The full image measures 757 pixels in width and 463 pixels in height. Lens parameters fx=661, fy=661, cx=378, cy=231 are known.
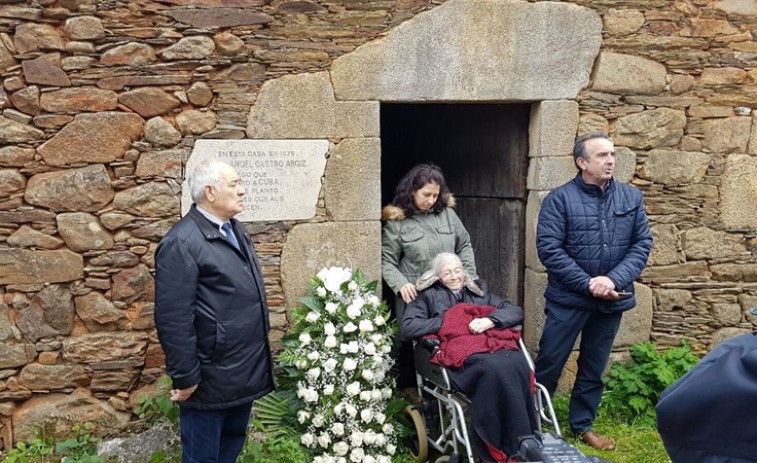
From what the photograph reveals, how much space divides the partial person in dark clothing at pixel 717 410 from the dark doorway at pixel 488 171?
339 cm

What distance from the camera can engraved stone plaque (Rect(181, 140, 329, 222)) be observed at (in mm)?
3996

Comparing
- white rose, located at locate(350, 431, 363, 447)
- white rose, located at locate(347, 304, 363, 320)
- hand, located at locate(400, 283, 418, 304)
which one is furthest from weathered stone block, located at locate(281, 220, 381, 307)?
white rose, located at locate(350, 431, 363, 447)

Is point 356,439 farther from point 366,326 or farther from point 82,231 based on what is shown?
point 82,231

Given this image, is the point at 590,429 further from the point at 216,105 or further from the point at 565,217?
the point at 216,105

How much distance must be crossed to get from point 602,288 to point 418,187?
1273 mm

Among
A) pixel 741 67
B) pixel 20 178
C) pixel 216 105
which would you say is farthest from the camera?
pixel 741 67

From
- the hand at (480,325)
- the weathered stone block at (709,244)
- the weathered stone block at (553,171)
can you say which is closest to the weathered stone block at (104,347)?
the hand at (480,325)

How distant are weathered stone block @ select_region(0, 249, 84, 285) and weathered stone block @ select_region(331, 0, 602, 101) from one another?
1.86 metres

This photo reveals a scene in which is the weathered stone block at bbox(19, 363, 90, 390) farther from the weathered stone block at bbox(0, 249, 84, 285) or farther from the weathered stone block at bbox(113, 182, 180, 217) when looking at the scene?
the weathered stone block at bbox(113, 182, 180, 217)

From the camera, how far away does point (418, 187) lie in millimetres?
4227

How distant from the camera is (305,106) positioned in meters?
4.07

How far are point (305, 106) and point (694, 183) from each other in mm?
2731

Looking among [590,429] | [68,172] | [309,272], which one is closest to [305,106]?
[309,272]

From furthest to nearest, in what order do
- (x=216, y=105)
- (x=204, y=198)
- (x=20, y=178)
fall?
(x=216, y=105)
(x=20, y=178)
(x=204, y=198)
